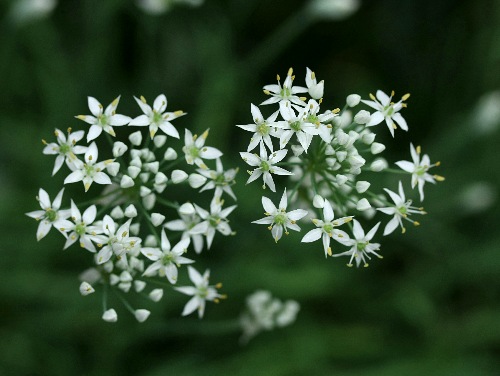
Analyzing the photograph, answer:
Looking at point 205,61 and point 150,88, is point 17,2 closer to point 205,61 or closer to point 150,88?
point 150,88

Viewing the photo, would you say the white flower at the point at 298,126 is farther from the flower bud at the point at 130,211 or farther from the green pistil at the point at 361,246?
the flower bud at the point at 130,211

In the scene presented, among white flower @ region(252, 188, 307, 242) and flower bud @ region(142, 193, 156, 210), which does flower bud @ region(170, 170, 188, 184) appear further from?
white flower @ region(252, 188, 307, 242)

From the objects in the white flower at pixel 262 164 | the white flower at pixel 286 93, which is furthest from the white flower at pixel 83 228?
the white flower at pixel 286 93

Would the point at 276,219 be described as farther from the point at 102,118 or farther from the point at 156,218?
the point at 102,118

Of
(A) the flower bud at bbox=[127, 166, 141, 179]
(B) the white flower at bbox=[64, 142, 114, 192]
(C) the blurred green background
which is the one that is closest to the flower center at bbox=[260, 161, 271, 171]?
(A) the flower bud at bbox=[127, 166, 141, 179]

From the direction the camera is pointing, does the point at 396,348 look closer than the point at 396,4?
Yes

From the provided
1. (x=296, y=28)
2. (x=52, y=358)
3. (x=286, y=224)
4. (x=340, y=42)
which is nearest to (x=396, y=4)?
(x=340, y=42)
